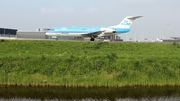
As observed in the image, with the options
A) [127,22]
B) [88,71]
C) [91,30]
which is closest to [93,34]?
[91,30]

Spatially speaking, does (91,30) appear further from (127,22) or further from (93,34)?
A: (127,22)

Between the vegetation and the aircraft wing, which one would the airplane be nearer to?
the aircraft wing

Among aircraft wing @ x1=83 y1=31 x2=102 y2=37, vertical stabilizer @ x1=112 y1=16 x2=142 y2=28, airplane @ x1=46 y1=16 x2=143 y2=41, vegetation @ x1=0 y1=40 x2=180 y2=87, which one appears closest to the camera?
vegetation @ x1=0 y1=40 x2=180 y2=87

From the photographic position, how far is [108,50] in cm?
3509

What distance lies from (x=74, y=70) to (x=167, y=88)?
31.3 ft

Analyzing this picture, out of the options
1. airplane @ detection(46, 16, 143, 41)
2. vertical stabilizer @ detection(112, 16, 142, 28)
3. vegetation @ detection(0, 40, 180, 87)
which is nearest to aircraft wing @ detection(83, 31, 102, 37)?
airplane @ detection(46, 16, 143, 41)

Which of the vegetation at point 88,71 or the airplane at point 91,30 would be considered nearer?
the vegetation at point 88,71

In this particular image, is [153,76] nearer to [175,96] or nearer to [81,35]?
[175,96]

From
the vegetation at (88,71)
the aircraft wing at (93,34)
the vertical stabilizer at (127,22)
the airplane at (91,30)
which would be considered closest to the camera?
the vegetation at (88,71)

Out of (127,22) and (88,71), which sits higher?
(127,22)

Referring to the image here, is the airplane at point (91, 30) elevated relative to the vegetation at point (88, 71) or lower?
elevated

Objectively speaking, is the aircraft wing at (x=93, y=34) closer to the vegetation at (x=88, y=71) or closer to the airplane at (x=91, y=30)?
the airplane at (x=91, y=30)

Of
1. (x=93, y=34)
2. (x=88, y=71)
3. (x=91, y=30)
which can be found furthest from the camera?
(x=91, y=30)

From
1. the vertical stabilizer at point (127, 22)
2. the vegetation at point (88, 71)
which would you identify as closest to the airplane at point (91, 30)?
the vertical stabilizer at point (127, 22)
